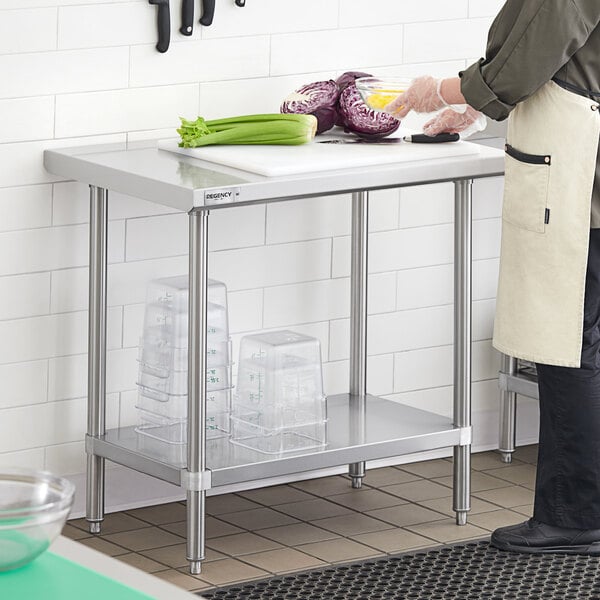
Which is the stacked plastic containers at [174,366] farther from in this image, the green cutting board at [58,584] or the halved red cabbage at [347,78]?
the green cutting board at [58,584]

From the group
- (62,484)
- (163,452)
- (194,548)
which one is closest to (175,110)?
(163,452)

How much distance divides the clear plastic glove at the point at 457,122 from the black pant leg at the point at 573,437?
0.55m

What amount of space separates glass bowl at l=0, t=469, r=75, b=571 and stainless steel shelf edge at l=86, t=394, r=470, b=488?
1.94 metres

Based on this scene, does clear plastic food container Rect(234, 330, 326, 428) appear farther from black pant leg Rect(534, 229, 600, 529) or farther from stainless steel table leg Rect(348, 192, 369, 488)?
black pant leg Rect(534, 229, 600, 529)

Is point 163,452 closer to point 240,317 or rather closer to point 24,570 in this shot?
point 240,317

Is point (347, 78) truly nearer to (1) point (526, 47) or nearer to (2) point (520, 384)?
(1) point (526, 47)

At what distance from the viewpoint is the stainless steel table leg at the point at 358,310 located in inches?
174

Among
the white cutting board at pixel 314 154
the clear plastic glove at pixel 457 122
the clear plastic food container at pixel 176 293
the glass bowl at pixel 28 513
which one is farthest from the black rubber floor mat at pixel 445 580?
the glass bowl at pixel 28 513

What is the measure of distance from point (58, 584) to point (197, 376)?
196 cm

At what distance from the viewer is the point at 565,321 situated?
3727 mm

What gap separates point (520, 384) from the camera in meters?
4.70

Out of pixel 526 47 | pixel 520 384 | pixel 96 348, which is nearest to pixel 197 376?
pixel 96 348

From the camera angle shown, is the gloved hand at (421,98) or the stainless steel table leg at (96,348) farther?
the stainless steel table leg at (96,348)

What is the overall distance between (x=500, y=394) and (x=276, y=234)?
98 cm
